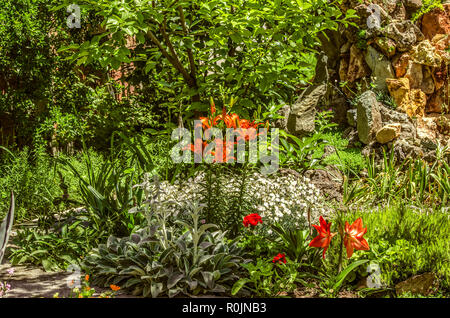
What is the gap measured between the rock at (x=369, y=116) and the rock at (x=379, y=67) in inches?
43.2

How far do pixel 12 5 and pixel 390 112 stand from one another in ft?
20.6

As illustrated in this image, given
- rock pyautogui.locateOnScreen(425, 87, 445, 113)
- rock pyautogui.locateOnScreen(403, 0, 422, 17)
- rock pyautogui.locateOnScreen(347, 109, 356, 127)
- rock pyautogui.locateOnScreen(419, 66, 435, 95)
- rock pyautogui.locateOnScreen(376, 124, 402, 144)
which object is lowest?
rock pyautogui.locateOnScreen(376, 124, 402, 144)

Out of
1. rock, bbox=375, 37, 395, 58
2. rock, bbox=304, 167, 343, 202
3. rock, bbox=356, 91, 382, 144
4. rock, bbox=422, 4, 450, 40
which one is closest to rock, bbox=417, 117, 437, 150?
rock, bbox=356, 91, 382, 144

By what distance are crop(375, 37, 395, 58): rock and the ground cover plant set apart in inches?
1.5

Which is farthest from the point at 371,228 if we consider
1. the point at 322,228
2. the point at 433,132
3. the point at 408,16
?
the point at 408,16

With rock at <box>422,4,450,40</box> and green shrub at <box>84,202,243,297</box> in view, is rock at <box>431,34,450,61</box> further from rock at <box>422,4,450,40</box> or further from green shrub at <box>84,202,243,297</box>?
green shrub at <box>84,202,243,297</box>

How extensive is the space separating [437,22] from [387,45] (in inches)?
41.5

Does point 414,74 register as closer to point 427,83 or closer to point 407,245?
point 427,83

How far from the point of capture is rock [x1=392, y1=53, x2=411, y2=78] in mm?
7430

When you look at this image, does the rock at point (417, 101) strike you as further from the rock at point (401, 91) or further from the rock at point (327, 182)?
the rock at point (327, 182)

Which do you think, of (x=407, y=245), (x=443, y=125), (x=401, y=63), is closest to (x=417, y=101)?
(x=443, y=125)

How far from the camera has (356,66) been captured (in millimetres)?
8234

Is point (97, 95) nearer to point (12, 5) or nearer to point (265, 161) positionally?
point (12, 5)

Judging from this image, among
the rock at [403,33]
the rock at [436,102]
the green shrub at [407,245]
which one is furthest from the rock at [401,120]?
the green shrub at [407,245]
